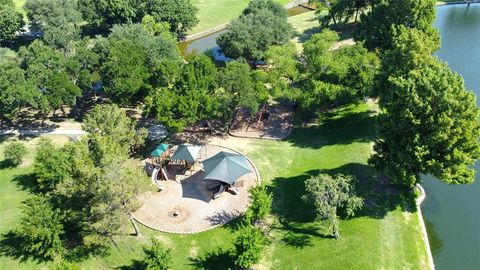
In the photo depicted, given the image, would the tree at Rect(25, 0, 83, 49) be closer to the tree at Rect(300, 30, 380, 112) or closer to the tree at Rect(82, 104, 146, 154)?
the tree at Rect(82, 104, 146, 154)

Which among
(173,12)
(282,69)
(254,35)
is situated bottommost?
(282,69)

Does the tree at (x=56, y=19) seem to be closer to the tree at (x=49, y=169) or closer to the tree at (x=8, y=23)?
the tree at (x=8, y=23)

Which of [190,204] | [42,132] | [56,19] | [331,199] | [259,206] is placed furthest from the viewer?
[56,19]

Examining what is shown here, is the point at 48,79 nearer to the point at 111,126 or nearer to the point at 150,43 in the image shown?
the point at 150,43

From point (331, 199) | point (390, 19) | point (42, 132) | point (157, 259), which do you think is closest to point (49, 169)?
point (42, 132)

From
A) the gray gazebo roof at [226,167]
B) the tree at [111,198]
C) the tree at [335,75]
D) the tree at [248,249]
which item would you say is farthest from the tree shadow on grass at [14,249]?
the tree at [335,75]

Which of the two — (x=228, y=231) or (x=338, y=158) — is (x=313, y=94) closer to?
(x=338, y=158)
